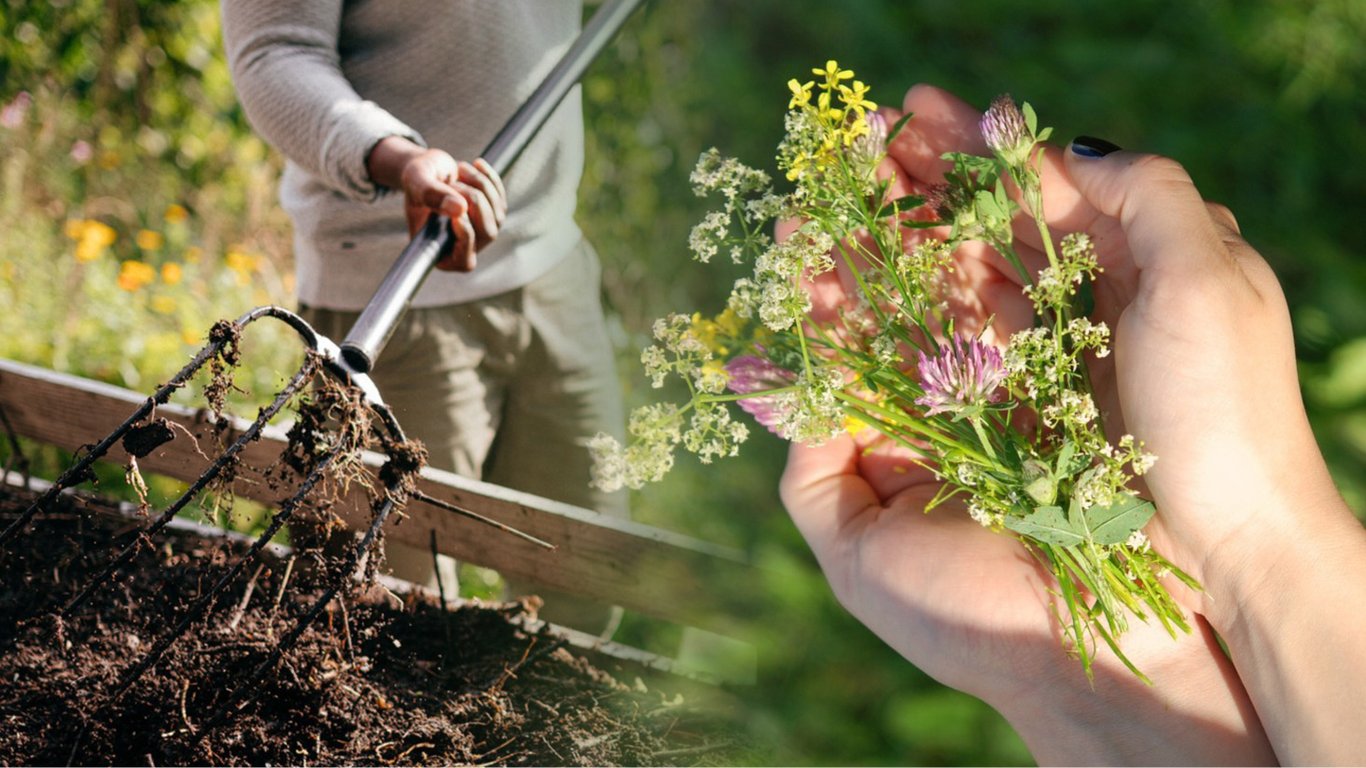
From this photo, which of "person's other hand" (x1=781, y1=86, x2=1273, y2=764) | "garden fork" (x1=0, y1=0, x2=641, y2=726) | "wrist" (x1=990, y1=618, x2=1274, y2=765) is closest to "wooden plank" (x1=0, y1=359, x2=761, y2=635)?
"garden fork" (x1=0, y1=0, x2=641, y2=726)

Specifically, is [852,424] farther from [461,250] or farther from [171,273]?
[171,273]

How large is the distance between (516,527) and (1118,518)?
17.2 inches

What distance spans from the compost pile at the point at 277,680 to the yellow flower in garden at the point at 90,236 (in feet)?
0.94

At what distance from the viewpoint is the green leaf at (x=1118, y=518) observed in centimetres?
61

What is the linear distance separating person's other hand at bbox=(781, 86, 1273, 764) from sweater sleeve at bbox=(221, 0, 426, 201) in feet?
1.22

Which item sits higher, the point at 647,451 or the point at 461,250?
the point at 461,250

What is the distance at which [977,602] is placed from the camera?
0.78 meters

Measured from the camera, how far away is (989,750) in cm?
90

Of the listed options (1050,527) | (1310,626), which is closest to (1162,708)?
(1310,626)

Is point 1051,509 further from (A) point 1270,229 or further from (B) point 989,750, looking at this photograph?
(A) point 1270,229

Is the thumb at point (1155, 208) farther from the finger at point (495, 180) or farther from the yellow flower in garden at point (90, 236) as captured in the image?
the yellow flower in garden at point (90, 236)

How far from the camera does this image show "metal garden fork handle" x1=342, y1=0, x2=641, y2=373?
0.76m

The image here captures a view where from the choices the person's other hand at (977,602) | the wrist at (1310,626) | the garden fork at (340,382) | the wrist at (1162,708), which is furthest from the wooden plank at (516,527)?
the wrist at (1310,626)

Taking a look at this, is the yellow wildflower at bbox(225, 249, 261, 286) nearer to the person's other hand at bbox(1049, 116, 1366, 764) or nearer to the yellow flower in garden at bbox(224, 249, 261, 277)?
the yellow flower in garden at bbox(224, 249, 261, 277)
